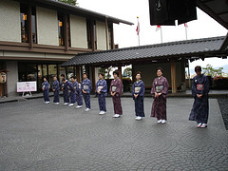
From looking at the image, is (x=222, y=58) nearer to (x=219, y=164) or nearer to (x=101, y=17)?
(x=101, y=17)

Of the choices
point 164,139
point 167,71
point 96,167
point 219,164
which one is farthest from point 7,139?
point 167,71

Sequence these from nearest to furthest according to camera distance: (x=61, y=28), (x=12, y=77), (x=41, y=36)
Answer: (x=41, y=36) < (x=12, y=77) < (x=61, y=28)

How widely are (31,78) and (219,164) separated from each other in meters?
19.4

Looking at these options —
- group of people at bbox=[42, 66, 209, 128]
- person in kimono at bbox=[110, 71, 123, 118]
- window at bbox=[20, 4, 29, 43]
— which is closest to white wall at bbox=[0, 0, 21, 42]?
window at bbox=[20, 4, 29, 43]

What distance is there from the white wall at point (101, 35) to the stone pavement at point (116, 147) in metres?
17.7

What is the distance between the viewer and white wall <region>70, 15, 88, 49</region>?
20969 millimetres

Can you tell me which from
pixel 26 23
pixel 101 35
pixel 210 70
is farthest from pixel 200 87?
pixel 210 70

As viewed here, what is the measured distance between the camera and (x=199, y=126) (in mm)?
6266

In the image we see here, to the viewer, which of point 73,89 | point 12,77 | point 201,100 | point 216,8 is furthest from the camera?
point 12,77

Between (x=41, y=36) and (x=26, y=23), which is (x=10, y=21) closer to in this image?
(x=26, y=23)

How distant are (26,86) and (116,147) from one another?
51.9ft

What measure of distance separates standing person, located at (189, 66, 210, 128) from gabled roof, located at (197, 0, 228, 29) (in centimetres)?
151

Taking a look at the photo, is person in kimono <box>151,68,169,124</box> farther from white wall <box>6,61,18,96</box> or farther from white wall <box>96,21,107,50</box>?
white wall <box>96,21,107,50</box>

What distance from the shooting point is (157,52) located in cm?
1548
